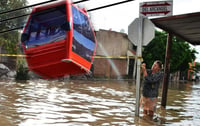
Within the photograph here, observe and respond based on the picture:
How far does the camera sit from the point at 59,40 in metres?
2.19

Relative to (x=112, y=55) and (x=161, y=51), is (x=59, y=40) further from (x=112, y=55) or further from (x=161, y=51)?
(x=161, y=51)

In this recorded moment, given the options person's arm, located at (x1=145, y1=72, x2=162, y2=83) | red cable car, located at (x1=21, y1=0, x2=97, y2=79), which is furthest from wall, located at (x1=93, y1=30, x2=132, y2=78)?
red cable car, located at (x1=21, y1=0, x2=97, y2=79)

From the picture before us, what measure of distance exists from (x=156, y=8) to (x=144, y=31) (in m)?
1.52

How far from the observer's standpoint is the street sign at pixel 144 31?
6.85m

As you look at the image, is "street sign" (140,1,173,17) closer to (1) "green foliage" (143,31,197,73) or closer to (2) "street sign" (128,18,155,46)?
(2) "street sign" (128,18,155,46)

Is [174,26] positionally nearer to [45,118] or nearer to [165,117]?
[165,117]

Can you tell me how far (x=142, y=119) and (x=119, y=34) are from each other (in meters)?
28.4

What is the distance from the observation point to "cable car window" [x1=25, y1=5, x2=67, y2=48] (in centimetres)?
219

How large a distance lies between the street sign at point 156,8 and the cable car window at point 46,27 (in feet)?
11.0

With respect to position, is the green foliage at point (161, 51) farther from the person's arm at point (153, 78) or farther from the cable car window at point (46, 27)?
the cable car window at point (46, 27)

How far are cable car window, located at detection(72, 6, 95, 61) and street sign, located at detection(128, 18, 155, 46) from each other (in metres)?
4.77

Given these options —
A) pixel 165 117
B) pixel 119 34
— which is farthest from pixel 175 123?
pixel 119 34

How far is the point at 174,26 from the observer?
843 centimetres

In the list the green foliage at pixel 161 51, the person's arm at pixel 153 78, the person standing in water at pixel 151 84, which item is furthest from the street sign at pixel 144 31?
the green foliage at pixel 161 51
